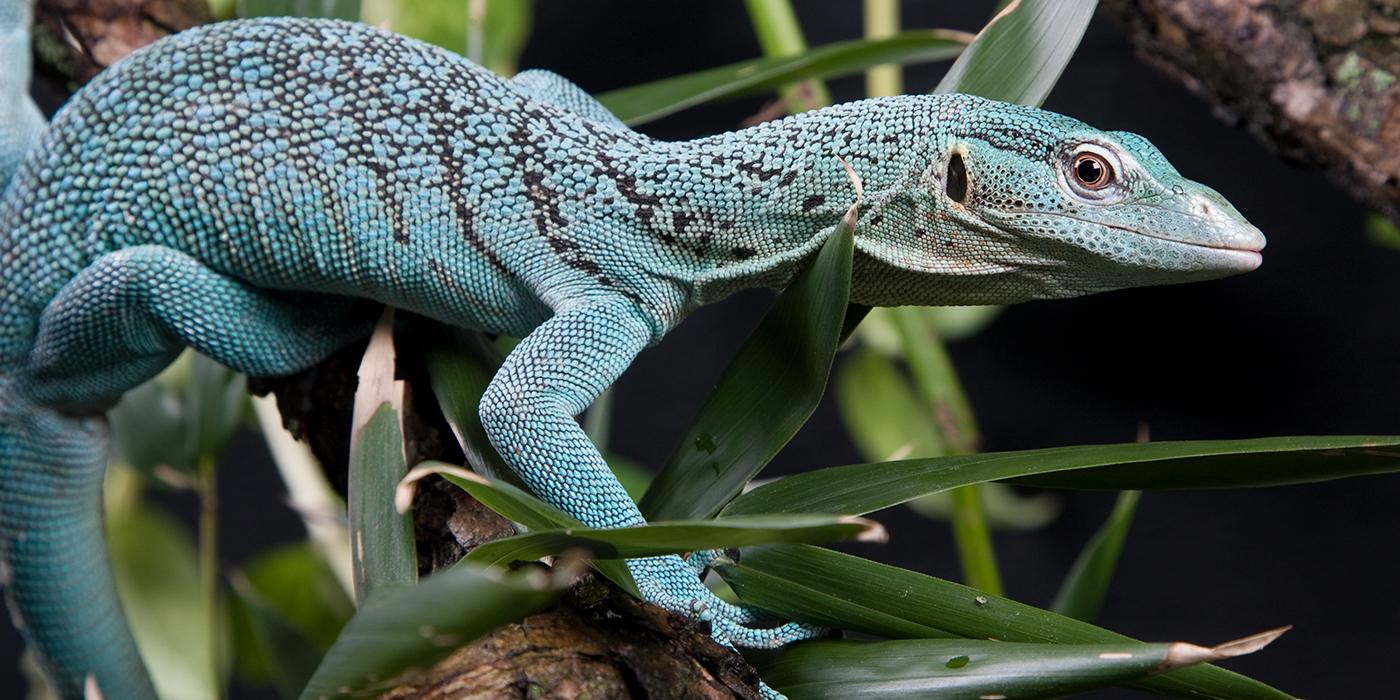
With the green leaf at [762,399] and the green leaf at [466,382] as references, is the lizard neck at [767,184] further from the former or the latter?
the green leaf at [466,382]

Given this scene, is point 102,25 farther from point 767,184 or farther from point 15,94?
point 767,184

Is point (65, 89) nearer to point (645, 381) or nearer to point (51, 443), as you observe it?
point (51, 443)

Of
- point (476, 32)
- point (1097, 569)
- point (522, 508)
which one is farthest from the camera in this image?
point (476, 32)

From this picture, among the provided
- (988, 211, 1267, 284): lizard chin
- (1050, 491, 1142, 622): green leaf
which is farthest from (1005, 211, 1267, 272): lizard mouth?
(1050, 491, 1142, 622): green leaf

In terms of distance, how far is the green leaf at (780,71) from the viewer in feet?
6.39

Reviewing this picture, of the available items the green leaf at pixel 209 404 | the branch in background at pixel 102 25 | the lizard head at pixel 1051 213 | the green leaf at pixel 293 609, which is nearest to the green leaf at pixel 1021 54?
the lizard head at pixel 1051 213

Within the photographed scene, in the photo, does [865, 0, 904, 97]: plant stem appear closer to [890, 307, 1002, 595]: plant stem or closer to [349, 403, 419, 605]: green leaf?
[890, 307, 1002, 595]: plant stem

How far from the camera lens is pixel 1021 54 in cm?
169

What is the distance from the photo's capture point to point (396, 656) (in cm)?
95

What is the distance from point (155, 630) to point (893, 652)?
96.3 inches

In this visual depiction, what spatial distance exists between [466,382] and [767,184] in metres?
0.55

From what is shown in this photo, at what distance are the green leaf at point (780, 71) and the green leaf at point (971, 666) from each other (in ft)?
3.39

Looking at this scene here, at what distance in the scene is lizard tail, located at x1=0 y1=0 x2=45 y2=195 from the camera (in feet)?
6.11

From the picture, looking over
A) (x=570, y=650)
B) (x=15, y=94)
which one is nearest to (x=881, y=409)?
(x=570, y=650)
